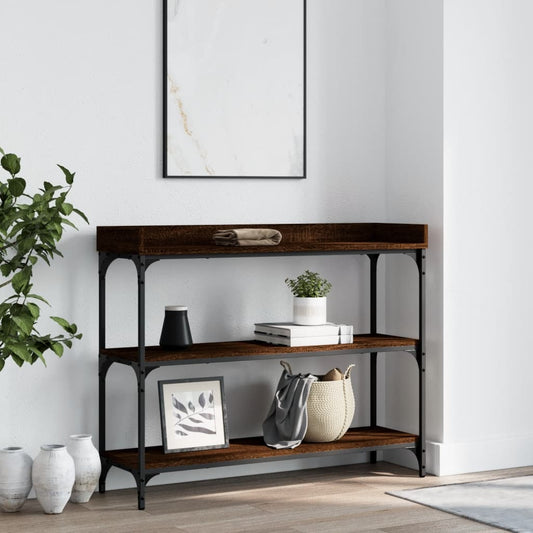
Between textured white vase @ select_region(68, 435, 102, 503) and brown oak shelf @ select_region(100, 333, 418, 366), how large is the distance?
33 cm

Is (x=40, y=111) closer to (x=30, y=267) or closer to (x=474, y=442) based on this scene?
(x=30, y=267)

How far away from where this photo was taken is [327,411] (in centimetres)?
433

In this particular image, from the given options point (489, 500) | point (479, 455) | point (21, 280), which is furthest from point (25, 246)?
point (479, 455)

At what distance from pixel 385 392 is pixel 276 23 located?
5.66 feet

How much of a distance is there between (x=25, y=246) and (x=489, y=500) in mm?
1976

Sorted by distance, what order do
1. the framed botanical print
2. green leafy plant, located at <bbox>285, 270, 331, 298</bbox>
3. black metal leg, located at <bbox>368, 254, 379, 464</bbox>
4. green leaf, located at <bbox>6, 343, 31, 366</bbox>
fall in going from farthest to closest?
1. black metal leg, located at <bbox>368, 254, 379, 464</bbox>
2. green leafy plant, located at <bbox>285, 270, 331, 298</bbox>
3. the framed botanical print
4. green leaf, located at <bbox>6, 343, 31, 366</bbox>

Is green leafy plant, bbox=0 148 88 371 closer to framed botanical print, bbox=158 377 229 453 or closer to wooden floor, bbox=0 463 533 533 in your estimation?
framed botanical print, bbox=158 377 229 453

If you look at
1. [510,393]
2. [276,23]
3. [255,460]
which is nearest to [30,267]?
[255,460]

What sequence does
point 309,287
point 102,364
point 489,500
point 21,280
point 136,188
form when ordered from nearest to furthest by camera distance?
point 21,280
point 489,500
point 102,364
point 136,188
point 309,287

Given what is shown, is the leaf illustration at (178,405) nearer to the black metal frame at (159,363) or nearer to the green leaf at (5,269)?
the black metal frame at (159,363)

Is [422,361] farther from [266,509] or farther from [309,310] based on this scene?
[266,509]

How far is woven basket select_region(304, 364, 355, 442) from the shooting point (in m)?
4.33

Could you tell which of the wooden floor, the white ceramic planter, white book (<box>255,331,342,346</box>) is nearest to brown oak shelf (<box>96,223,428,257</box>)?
the white ceramic planter

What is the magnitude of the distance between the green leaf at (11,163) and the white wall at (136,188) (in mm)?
274
